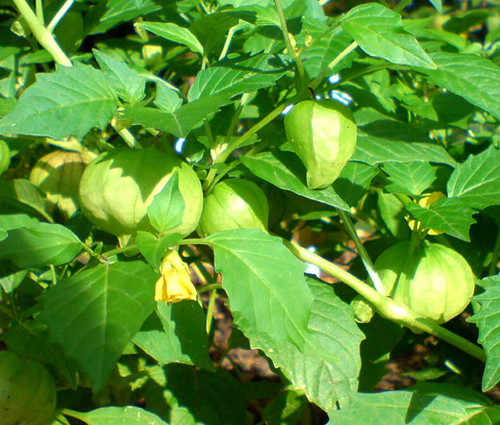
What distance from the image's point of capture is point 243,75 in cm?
70

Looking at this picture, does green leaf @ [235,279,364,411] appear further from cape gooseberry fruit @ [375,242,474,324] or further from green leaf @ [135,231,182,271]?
green leaf @ [135,231,182,271]

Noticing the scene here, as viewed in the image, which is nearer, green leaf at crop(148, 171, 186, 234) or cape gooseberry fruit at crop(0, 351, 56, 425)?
green leaf at crop(148, 171, 186, 234)

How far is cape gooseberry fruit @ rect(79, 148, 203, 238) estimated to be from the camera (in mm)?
640

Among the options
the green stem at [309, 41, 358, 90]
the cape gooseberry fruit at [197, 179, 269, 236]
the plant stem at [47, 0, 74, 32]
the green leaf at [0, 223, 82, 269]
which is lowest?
the cape gooseberry fruit at [197, 179, 269, 236]

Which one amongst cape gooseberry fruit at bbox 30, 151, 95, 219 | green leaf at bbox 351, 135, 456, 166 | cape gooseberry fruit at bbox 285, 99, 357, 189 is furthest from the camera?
cape gooseberry fruit at bbox 30, 151, 95, 219

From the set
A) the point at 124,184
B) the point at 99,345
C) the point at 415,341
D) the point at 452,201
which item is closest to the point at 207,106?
the point at 124,184

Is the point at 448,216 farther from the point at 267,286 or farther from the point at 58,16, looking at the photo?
the point at 58,16

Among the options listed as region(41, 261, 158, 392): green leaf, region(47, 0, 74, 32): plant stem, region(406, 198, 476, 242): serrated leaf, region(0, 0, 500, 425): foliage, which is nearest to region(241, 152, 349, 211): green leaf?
region(0, 0, 500, 425): foliage

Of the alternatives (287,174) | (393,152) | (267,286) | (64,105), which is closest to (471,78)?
(393,152)

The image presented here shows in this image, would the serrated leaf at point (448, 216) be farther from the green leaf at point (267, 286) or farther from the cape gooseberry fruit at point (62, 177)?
the cape gooseberry fruit at point (62, 177)

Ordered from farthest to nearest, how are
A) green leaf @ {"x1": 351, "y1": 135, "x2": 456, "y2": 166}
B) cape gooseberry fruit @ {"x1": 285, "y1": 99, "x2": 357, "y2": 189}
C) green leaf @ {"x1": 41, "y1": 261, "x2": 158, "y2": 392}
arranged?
green leaf @ {"x1": 351, "y1": 135, "x2": 456, "y2": 166} < cape gooseberry fruit @ {"x1": 285, "y1": 99, "x2": 357, "y2": 189} < green leaf @ {"x1": 41, "y1": 261, "x2": 158, "y2": 392}

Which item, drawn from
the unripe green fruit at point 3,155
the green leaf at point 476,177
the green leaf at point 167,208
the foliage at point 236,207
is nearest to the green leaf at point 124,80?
the foliage at point 236,207

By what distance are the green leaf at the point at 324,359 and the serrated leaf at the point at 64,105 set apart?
323mm

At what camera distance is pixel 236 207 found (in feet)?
2.44
